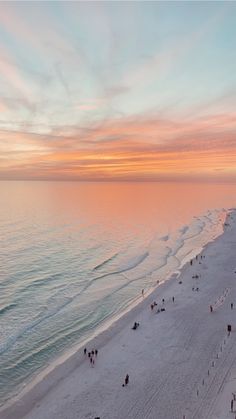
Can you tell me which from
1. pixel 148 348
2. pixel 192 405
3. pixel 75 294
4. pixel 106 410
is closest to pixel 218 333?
pixel 148 348

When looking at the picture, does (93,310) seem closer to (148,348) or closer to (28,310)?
(28,310)

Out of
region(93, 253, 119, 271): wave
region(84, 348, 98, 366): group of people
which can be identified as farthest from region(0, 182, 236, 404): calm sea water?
region(84, 348, 98, 366): group of people

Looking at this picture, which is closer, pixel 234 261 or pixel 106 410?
pixel 106 410

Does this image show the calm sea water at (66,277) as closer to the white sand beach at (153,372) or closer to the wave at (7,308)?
the wave at (7,308)

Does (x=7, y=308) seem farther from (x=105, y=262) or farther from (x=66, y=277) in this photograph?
(x=105, y=262)

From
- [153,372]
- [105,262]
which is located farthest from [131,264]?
[153,372]

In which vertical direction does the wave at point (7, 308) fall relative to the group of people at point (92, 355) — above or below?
above

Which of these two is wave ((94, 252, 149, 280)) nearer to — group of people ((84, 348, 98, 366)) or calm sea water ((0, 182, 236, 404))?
calm sea water ((0, 182, 236, 404))

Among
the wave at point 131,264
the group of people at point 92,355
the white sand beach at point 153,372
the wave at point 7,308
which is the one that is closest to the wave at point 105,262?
the wave at point 131,264
